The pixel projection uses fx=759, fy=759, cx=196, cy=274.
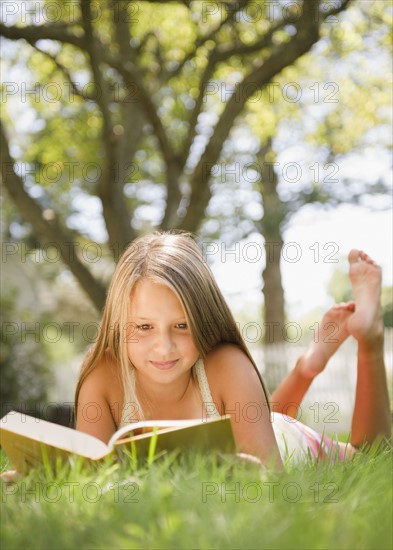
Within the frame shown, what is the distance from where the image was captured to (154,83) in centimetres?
954

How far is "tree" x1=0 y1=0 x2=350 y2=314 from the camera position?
6.96 m

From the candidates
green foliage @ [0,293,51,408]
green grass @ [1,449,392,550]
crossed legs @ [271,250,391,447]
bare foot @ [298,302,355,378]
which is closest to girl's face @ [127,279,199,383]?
green grass @ [1,449,392,550]

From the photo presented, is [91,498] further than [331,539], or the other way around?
[91,498]

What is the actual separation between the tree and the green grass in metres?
5.60

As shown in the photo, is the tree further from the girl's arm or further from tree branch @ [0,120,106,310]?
the girl's arm

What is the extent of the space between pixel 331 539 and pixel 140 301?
1.47m

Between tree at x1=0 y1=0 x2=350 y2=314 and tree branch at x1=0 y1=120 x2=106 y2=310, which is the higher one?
tree at x1=0 y1=0 x2=350 y2=314

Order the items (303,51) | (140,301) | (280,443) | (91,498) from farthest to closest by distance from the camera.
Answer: (303,51), (280,443), (140,301), (91,498)

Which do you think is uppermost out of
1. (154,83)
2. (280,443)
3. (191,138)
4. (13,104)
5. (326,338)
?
(13,104)

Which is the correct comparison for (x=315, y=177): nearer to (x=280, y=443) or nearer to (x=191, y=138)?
(x=191, y=138)

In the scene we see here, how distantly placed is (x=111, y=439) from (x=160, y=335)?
33.0 inches

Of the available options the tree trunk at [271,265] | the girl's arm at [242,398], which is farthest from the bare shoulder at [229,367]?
the tree trunk at [271,265]

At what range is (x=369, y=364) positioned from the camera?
3.14 metres

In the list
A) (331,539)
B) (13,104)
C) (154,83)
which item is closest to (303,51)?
(154,83)
